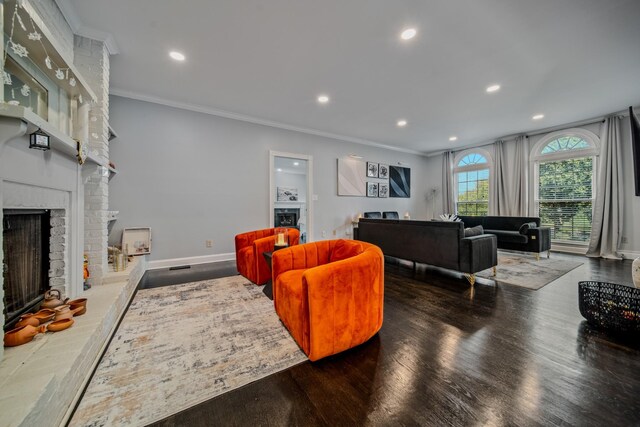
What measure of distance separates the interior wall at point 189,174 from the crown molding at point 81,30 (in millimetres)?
1295

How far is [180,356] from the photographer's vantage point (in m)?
1.59

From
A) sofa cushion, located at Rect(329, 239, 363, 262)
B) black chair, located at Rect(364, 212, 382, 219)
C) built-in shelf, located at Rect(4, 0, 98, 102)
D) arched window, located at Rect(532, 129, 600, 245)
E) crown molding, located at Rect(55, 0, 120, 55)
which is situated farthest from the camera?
black chair, located at Rect(364, 212, 382, 219)

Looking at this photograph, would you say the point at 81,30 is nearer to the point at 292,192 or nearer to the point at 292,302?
the point at 292,302

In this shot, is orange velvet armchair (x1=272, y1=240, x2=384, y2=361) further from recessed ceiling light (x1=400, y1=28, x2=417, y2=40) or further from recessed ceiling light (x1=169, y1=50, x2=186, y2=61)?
recessed ceiling light (x1=169, y1=50, x2=186, y2=61)

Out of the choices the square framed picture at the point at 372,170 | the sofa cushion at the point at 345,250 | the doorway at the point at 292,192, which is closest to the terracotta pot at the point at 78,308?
the sofa cushion at the point at 345,250

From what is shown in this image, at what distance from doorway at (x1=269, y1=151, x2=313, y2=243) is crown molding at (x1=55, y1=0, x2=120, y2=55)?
8.68 ft

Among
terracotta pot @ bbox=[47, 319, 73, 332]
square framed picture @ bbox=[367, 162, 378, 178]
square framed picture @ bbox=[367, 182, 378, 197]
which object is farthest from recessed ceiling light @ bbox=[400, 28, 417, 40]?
square framed picture @ bbox=[367, 182, 378, 197]

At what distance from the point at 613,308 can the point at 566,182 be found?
15.7 feet

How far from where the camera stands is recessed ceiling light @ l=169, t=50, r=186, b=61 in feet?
8.82

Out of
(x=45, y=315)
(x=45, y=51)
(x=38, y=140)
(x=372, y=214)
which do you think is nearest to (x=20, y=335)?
(x=45, y=315)

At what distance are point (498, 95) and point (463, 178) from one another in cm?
367

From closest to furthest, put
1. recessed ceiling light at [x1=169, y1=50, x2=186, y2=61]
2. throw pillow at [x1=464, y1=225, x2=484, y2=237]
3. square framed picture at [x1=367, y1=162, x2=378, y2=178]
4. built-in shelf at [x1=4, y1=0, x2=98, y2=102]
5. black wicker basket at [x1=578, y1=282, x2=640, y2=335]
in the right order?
built-in shelf at [x1=4, y1=0, x2=98, y2=102], black wicker basket at [x1=578, y1=282, x2=640, y2=335], recessed ceiling light at [x1=169, y1=50, x2=186, y2=61], throw pillow at [x1=464, y1=225, x2=484, y2=237], square framed picture at [x1=367, y1=162, x2=378, y2=178]

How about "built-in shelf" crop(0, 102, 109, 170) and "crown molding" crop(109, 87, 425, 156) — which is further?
"crown molding" crop(109, 87, 425, 156)

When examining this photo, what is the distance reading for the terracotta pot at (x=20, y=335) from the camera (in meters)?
1.22
